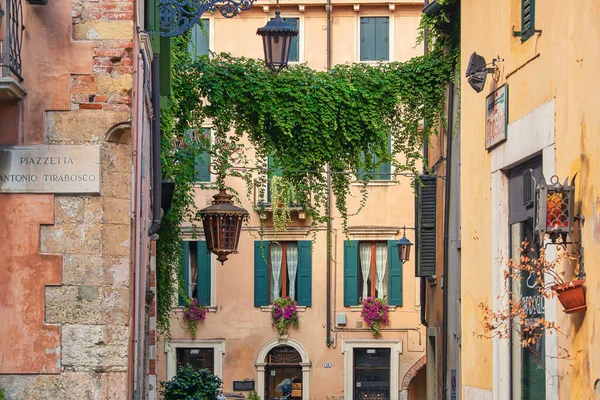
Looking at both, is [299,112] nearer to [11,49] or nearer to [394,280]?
[11,49]

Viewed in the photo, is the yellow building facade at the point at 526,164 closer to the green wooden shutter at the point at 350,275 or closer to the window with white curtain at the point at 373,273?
the green wooden shutter at the point at 350,275

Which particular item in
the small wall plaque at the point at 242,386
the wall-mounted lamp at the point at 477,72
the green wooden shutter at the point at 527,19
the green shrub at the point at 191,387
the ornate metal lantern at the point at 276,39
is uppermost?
the ornate metal lantern at the point at 276,39

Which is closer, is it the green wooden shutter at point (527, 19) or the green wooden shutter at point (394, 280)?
the green wooden shutter at point (527, 19)

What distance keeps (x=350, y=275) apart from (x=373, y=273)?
60 centimetres

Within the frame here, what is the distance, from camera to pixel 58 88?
9.89 meters

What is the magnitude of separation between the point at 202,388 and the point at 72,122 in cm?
578

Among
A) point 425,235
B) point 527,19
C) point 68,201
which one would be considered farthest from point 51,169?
point 425,235

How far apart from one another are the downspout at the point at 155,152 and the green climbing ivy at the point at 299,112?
2866 mm

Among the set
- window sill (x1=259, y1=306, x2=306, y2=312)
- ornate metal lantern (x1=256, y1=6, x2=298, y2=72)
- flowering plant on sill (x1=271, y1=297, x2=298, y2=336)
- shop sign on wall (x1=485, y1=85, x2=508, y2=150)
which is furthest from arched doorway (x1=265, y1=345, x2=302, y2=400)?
shop sign on wall (x1=485, y1=85, x2=508, y2=150)

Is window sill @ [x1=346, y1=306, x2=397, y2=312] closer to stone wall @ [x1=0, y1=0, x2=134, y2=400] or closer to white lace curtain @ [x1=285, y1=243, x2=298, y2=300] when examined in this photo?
white lace curtain @ [x1=285, y1=243, x2=298, y2=300]

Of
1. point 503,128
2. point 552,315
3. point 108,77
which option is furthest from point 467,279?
point 108,77

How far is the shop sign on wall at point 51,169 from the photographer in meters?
9.71

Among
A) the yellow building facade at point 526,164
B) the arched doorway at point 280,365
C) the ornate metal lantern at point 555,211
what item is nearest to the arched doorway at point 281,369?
the arched doorway at point 280,365

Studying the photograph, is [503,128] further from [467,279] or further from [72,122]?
[72,122]
